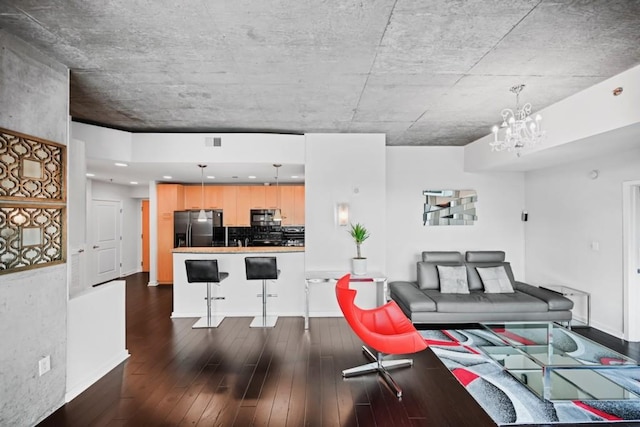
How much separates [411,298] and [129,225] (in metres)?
7.54

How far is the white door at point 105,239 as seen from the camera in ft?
23.8

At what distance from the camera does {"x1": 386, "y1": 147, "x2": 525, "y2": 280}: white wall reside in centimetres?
581

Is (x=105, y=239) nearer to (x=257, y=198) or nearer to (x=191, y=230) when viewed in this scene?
(x=191, y=230)

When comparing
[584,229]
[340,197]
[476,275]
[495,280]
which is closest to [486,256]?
Result: [476,275]

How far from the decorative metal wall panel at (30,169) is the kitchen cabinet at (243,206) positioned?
196 inches

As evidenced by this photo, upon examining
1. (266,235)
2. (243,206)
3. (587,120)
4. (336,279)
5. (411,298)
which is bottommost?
(411,298)

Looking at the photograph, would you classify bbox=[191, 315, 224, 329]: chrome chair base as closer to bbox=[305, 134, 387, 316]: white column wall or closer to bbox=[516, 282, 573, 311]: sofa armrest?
bbox=[305, 134, 387, 316]: white column wall

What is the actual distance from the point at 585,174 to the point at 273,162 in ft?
14.9

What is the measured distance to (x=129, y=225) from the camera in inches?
335

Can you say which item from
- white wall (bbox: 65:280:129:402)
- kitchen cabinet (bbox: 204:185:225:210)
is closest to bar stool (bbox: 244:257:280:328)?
white wall (bbox: 65:280:129:402)

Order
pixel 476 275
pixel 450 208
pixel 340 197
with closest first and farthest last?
pixel 340 197 < pixel 476 275 < pixel 450 208

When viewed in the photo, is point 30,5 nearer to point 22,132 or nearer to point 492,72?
point 22,132

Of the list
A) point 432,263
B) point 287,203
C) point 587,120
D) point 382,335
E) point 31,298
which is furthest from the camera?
point 287,203

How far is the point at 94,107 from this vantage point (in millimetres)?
3805
